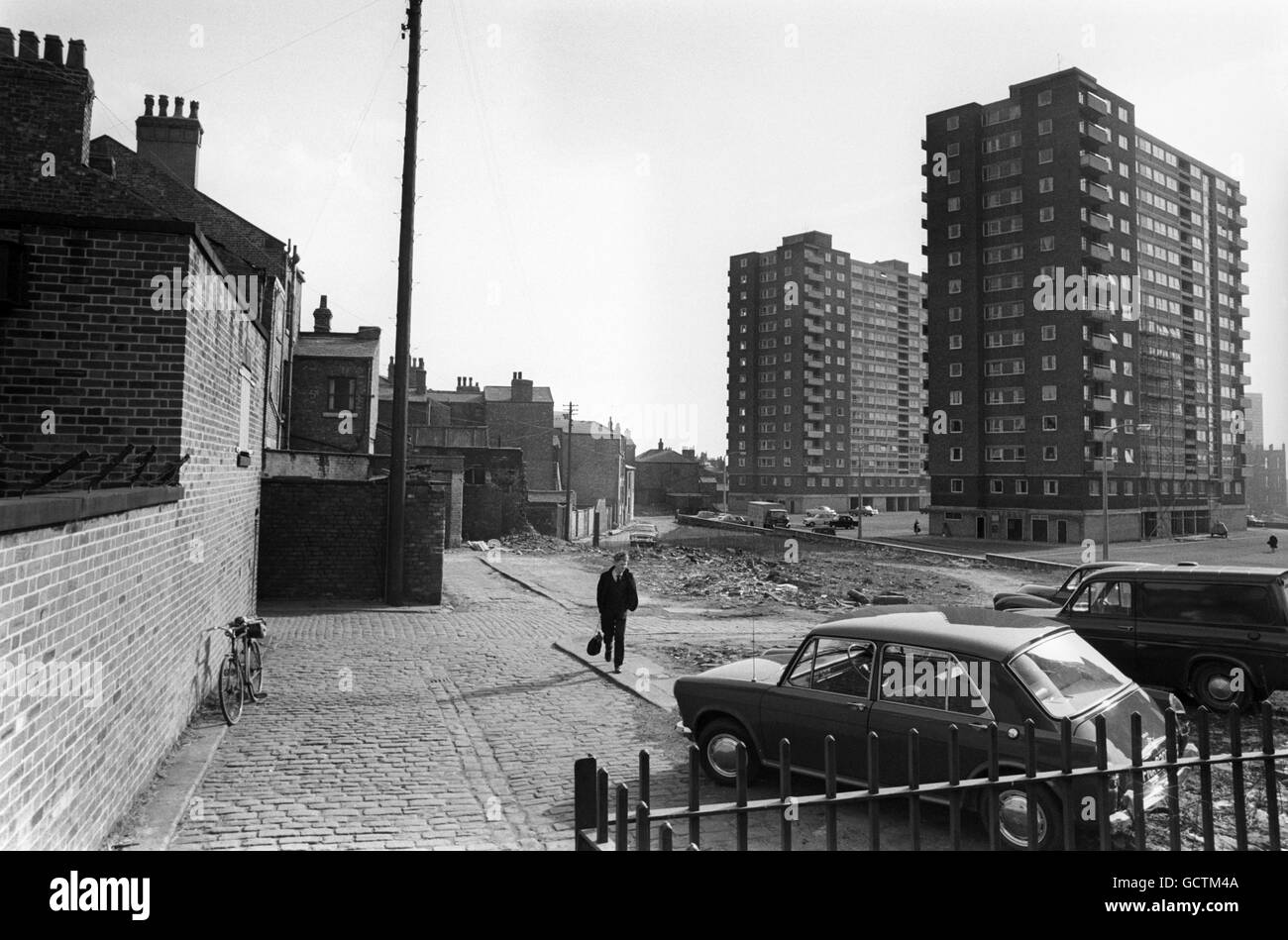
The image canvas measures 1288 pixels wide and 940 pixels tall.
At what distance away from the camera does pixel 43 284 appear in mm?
6754

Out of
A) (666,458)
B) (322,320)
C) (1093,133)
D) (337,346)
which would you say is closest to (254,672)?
(337,346)

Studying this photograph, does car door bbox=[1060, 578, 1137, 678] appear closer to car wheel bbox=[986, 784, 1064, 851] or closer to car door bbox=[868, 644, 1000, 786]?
car door bbox=[868, 644, 1000, 786]

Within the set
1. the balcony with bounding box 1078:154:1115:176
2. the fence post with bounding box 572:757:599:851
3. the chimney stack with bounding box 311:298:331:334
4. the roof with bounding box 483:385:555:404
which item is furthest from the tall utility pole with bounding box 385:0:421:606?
the balcony with bounding box 1078:154:1115:176

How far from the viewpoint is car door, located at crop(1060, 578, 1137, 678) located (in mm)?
9727

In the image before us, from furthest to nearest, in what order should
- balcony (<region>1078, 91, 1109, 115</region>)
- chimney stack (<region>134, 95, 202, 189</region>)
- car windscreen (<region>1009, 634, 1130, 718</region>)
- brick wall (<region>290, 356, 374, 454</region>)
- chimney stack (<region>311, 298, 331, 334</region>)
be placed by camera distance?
1. balcony (<region>1078, 91, 1109, 115</region>)
2. chimney stack (<region>311, 298, 331, 334</region>)
3. brick wall (<region>290, 356, 374, 454</region>)
4. chimney stack (<region>134, 95, 202, 189</region>)
5. car windscreen (<region>1009, 634, 1130, 718</region>)

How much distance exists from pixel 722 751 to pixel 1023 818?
249cm

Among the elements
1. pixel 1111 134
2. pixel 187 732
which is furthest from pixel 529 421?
pixel 187 732

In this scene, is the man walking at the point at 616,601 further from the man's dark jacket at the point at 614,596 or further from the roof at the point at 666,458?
the roof at the point at 666,458

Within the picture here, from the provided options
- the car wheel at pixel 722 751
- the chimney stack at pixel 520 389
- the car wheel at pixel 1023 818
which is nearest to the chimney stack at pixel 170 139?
the car wheel at pixel 722 751

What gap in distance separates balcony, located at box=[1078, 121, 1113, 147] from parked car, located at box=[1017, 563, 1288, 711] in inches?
2320

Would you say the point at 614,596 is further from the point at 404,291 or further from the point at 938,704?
the point at 404,291

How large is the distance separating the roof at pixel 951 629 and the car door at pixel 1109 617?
163 inches
